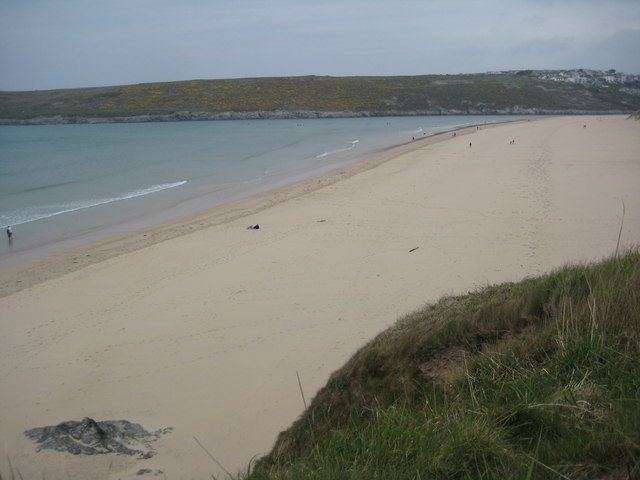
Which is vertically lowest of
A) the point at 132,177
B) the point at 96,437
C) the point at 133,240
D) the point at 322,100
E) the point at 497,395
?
the point at 96,437

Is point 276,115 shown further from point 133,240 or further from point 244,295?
point 244,295

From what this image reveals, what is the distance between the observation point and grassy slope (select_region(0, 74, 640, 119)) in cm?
7800

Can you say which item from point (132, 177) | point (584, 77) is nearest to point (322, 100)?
point (584, 77)

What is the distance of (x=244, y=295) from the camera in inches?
347

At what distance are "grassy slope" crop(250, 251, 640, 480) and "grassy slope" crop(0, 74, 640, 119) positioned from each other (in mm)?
74754

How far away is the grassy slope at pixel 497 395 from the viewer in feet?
7.53

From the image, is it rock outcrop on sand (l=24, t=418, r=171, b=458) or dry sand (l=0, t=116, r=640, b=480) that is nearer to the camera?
rock outcrop on sand (l=24, t=418, r=171, b=458)

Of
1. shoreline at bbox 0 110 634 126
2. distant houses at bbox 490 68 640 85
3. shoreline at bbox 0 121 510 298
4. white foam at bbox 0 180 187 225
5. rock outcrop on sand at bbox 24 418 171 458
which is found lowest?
rock outcrop on sand at bbox 24 418 171 458

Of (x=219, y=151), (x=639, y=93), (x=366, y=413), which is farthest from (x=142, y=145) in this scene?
(x=639, y=93)

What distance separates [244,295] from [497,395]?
632 cm

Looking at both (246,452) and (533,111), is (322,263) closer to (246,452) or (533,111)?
(246,452)

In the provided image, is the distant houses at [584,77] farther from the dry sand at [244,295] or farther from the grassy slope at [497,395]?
the grassy slope at [497,395]

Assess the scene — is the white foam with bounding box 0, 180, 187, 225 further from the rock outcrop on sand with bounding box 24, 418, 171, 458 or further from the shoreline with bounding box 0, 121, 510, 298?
the rock outcrop on sand with bounding box 24, 418, 171, 458

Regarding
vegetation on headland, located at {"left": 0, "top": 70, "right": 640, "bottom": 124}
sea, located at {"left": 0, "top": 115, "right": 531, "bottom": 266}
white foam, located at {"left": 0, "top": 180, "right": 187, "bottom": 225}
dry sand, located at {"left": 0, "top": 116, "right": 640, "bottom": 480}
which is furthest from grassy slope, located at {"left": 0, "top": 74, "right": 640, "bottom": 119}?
dry sand, located at {"left": 0, "top": 116, "right": 640, "bottom": 480}
